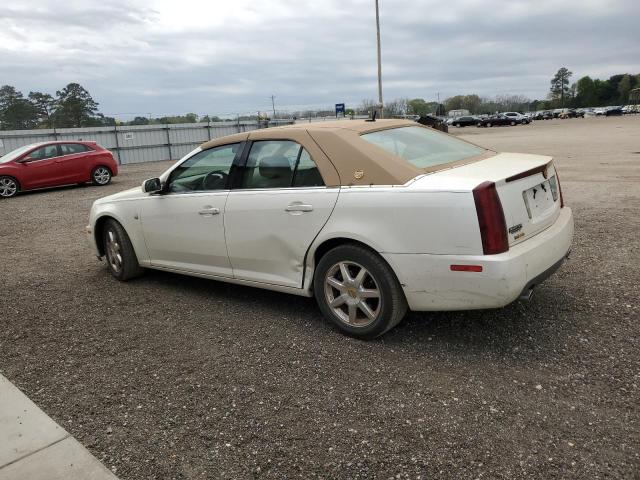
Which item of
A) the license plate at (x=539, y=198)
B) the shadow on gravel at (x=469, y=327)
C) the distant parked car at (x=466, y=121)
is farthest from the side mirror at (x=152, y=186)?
the distant parked car at (x=466, y=121)

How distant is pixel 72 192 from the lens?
15141 mm

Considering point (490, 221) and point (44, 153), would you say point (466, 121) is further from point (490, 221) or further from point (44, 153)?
point (490, 221)

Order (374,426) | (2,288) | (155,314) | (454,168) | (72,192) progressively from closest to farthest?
(374,426) < (454,168) < (155,314) < (2,288) < (72,192)

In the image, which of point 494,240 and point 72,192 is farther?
point 72,192

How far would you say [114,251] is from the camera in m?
5.79

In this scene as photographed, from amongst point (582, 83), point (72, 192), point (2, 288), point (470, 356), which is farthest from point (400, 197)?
point (582, 83)

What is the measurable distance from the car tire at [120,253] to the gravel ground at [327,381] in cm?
19

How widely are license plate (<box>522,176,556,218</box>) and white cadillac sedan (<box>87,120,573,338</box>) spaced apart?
15 mm

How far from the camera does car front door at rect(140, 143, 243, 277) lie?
466cm

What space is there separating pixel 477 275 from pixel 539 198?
2.93 ft

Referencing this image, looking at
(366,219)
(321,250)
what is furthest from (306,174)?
(366,219)

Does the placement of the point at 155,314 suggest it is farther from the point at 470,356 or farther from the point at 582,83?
the point at 582,83

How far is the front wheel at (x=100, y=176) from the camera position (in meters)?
16.3

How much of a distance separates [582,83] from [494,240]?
165m
